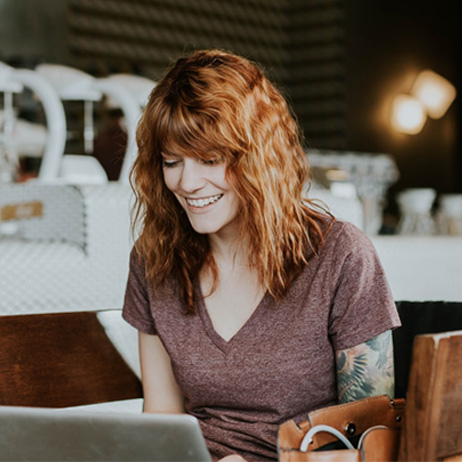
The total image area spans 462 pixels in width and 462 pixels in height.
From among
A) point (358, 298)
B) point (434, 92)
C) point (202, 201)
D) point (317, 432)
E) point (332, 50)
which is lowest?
point (317, 432)

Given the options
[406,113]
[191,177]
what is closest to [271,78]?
[191,177]

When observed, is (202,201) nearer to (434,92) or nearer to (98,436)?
(98,436)

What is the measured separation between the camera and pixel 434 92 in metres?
8.48

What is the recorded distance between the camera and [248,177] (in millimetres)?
1259

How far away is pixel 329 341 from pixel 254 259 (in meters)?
0.20

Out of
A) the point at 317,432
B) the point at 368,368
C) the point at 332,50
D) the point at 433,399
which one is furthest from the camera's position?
the point at 332,50

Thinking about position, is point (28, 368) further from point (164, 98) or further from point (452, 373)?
point (452, 373)

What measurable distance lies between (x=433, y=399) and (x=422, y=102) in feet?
26.0

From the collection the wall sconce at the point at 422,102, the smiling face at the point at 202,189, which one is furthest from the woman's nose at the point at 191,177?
the wall sconce at the point at 422,102

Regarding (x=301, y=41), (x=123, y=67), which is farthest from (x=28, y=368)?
(x=301, y=41)

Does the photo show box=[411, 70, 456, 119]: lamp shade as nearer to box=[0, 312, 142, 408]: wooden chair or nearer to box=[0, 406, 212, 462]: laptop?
box=[0, 312, 142, 408]: wooden chair

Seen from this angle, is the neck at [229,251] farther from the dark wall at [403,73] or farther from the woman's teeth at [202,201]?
the dark wall at [403,73]

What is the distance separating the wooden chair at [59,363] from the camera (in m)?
1.33

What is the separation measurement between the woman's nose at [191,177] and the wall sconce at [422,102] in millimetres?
A: 7211
